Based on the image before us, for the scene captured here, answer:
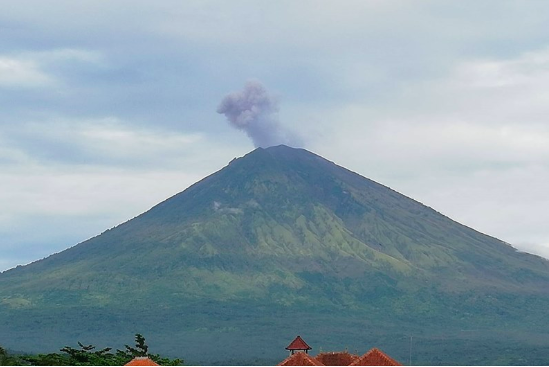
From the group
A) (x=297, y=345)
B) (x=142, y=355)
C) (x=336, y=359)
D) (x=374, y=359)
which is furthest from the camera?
(x=142, y=355)

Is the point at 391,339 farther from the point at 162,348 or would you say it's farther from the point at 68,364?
the point at 68,364

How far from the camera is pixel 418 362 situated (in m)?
174

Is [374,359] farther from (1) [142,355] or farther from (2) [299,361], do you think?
(1) [142,355]

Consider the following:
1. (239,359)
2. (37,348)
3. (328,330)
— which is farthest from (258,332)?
(37,348)

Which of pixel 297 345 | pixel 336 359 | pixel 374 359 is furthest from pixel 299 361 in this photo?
pixel 297 345

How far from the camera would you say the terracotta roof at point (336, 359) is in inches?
2539

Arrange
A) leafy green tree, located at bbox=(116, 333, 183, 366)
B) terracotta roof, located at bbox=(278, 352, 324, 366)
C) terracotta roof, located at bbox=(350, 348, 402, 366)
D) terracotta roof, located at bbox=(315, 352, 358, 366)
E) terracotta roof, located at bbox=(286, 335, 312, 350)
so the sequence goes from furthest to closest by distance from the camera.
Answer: leafy green tree, located at bbox=(116, 333, 183, 366) → terracotta roof, located at bbox=(286, 335, 312, 350) → terracotta roof, located at bbox=(315, 352, 358, 366) → terracotta roof, located at bbox=(350, 348, 402, 366) → terracotta roof, located at bbox=(278, 352, 324, 366)

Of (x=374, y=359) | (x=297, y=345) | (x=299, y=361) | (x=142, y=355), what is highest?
(x=297, y=345)

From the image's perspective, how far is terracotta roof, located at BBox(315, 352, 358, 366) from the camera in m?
64.5

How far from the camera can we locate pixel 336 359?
65125 millimetres

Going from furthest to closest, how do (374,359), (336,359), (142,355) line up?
(142,355)
(336,359)
(374,359)

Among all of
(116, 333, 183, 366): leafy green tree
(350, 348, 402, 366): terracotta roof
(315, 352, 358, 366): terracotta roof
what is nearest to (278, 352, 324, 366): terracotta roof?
(350, 348, 402, 366): terracotta roof

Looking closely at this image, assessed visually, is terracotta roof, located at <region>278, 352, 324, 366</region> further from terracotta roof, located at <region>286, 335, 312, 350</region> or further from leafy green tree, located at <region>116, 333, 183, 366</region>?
A: leafy green tree, located at <region>116, 333, 183, 366</region>

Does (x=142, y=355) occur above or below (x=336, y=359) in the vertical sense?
above
